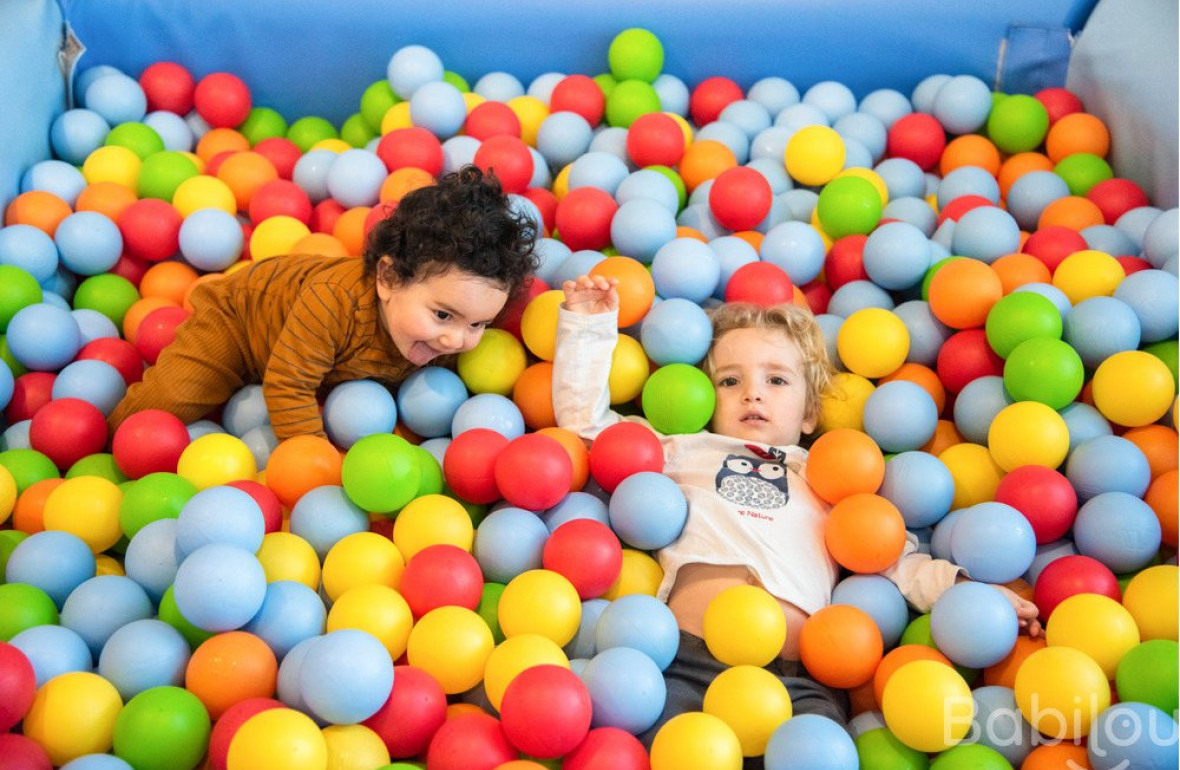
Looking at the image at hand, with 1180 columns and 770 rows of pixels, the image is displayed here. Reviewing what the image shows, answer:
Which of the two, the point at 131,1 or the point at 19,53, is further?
the point at 131,1

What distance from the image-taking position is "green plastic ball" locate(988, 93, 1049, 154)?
8.23 feet

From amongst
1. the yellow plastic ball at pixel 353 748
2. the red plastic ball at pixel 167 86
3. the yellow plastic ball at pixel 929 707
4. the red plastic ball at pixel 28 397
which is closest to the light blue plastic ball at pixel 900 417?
the yellow plastic ball at pixel 929 707

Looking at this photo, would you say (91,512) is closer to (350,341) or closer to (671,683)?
(350,341)

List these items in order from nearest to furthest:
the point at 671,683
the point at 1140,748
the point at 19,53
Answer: the point at 1140,748 < the point at 671,683 < the point at 19,53

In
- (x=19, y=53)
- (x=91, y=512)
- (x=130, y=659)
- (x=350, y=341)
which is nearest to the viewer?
(x=130, y=659)

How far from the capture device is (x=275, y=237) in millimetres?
2273

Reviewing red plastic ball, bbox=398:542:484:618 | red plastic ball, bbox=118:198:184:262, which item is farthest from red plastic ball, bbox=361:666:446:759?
red plastic ball, bbox=118:198:184:262

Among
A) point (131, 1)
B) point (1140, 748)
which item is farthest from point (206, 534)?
point (131, 1)

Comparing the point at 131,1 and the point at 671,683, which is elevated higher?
the point at 131,1

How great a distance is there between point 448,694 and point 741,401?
0.72 meters

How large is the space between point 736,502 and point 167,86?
1.68 meters

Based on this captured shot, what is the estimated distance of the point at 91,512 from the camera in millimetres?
1726

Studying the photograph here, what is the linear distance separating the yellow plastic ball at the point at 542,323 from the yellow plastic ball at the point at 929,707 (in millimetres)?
809

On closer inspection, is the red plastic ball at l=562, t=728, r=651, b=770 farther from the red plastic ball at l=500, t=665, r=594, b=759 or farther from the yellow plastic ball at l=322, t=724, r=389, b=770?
the yellow plastic ball at l=322, t=724, r=389, b=770
